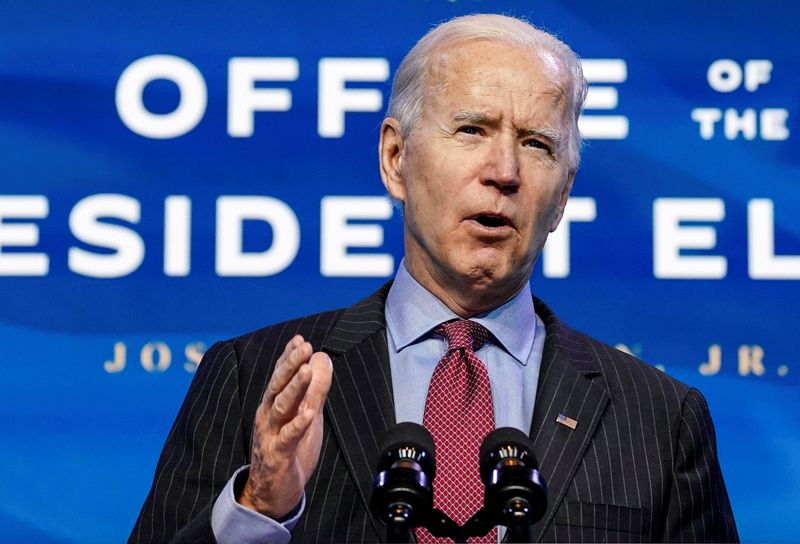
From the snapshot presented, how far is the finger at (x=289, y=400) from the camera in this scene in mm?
1684

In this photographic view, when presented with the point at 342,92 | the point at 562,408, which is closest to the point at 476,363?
the point at 562,408

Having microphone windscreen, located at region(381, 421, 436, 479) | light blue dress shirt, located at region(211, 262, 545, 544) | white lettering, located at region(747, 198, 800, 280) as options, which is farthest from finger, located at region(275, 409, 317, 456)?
white lettering, located at region(747, 198, 800, 280)

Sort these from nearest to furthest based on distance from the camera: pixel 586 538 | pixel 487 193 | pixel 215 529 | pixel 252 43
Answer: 1. pixel 215 529
2. pixel 586 538
3. pixel 487 193
4. pixel 252 43

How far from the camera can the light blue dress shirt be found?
89.0 inches

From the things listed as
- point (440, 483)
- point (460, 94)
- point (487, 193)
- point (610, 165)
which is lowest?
point (440, 483)

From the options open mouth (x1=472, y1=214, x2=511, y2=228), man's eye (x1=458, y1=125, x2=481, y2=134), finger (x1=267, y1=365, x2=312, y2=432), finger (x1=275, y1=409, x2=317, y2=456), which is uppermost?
man's eye (x1=458, y1=125, x2=481, y2=134)

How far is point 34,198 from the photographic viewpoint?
322cm

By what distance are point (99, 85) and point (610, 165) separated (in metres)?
1.35

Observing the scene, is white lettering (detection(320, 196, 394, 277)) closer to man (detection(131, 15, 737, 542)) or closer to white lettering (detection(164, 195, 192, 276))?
white lettering (detection(164, 195, 192, 276))

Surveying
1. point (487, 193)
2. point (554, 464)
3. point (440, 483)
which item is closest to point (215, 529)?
point (440, 483)

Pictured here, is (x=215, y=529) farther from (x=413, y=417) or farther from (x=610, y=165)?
(x=610, y=165)

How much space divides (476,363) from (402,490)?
0.79m

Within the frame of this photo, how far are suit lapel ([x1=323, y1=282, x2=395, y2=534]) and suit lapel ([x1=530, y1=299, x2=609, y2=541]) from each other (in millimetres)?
271

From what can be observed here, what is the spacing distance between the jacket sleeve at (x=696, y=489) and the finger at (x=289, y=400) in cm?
81
